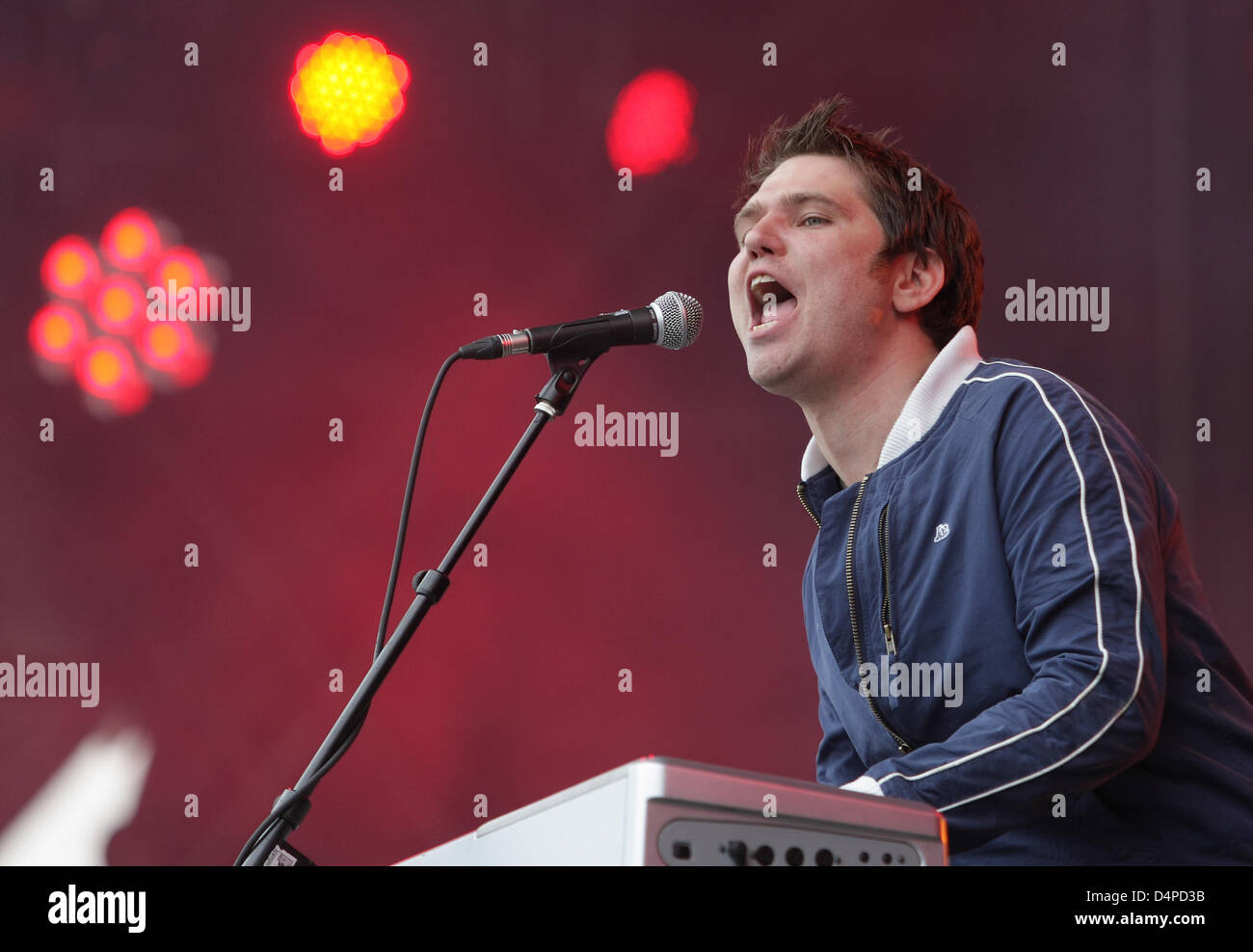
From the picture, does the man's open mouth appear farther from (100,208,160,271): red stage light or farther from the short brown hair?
(100,208,160,271): red stage light

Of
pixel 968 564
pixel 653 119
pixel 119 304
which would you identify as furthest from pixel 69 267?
pixel 968 564

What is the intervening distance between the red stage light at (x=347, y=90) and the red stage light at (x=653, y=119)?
2.09 ft

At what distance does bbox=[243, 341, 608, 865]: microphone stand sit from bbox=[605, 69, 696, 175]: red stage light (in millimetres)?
1932

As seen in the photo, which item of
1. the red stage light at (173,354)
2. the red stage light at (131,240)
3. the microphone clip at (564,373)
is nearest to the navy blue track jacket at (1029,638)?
the microphone clip at (564,373)

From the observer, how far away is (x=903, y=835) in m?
0.89

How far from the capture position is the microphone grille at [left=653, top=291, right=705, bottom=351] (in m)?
1.62

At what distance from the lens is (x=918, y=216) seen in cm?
200

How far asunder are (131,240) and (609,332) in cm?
228

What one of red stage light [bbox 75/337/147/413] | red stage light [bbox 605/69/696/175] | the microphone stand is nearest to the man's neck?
the microphone stand

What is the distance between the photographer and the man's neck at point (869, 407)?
188 cm

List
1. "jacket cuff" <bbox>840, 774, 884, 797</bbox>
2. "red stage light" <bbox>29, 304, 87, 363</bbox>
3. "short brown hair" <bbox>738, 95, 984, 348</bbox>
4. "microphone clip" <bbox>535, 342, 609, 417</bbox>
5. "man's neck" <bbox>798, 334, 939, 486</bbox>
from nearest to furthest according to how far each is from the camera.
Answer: "jacket cuff" <bbox>840, 774, 884, 797</bbox> < "microphone clip" <bbox>535, 342, 609, 417</bbox> < "man's neck" <bbox>798, 334, 939, 486</bbox> < "short brown hair" <bbox>738, 95, 984, 348</bbox> < "red stage light" <bbox>29, 304, 87, 363</bbox>

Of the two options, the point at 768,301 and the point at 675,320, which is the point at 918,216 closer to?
the point at 768,301

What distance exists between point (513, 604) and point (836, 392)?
1629 millimetres
